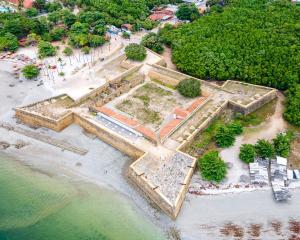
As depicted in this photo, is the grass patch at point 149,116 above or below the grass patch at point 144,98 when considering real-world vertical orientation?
below

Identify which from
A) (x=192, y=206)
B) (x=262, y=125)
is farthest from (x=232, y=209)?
(x=262, y=125)

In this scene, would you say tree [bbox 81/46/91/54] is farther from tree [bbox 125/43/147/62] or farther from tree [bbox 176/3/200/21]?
tree [bbox 176/3/200/21]

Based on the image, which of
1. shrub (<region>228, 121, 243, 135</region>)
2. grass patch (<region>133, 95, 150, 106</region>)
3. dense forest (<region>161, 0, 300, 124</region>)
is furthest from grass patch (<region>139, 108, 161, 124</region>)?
dense forest (<region>161, 0, 300, 124</region>)

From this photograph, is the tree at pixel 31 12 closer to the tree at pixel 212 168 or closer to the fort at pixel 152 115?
the fort at pixel 152 115

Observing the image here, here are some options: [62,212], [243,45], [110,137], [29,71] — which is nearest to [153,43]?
[243,45]

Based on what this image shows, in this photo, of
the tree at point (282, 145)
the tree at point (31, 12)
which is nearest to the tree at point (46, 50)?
the tree at point (31, 12)
